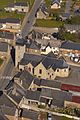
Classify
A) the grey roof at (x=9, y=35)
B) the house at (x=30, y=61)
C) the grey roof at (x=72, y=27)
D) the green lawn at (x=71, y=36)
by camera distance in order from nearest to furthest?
1. the house at (x=30, y=61)
2. the grey roof at (x=9, y=35)
3. the green lawn at (x=71, y=36)
4. the grey roof at (x=72, y=27)

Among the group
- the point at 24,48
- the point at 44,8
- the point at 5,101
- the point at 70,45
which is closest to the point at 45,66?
the point at 24,48

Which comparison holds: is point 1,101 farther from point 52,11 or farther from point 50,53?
point 52,11

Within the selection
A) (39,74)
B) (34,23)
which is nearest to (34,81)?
(39,74)

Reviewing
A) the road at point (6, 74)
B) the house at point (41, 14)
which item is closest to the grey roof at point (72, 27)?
the house at point (41, 14)

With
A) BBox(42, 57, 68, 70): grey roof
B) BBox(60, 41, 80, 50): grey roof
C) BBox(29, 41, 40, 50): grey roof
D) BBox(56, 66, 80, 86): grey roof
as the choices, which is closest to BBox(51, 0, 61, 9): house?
BBox(60, 41, 80, 50): grey roof

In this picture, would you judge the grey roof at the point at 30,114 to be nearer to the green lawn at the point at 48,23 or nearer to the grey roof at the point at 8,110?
the grey roof at the point at 8,110

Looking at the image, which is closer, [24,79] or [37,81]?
[24,79]

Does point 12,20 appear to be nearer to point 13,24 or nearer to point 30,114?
point 13,24
